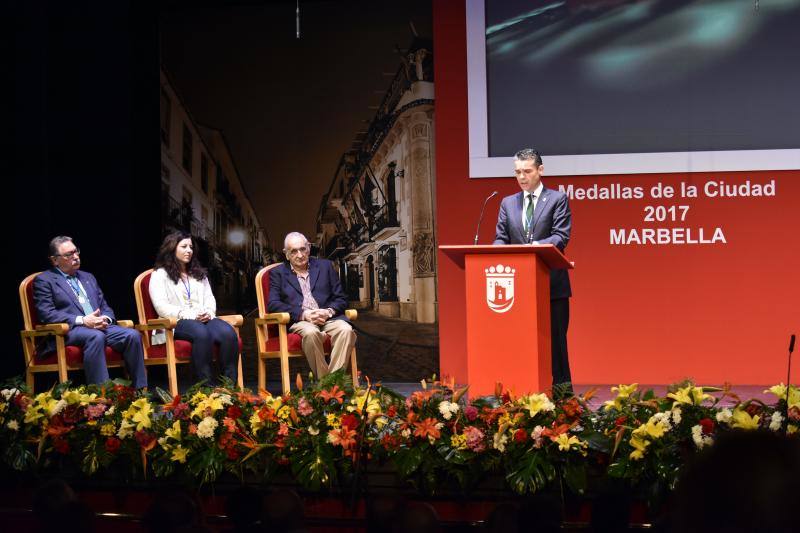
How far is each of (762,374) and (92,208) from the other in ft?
16.0

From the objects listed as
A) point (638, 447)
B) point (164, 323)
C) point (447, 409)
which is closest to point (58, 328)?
point (164, 323)

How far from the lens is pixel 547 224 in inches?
186

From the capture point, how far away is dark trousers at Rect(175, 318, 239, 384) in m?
5.12

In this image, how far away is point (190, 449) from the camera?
2.58 m

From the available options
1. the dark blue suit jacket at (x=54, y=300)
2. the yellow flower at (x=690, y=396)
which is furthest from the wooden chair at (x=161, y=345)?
the yellow flower at (x=690, y=396)

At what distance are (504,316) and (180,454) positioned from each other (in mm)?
1746

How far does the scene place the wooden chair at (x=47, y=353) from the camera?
16.2 ft

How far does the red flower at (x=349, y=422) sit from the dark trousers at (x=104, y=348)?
2822 mm

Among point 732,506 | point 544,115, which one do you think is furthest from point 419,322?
point 732,506

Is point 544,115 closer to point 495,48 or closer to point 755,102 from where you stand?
point 495,48

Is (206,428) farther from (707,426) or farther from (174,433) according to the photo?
(707,426)

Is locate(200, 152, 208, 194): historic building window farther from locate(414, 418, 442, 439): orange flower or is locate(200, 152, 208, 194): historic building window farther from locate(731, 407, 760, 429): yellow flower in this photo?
locate(731, 407, 760, 429): yellow flower

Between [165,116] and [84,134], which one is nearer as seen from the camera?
[84,134]

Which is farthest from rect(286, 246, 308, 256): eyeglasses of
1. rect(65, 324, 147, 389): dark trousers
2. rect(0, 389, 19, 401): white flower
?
rect(0, 389, 19, 401): white flower
